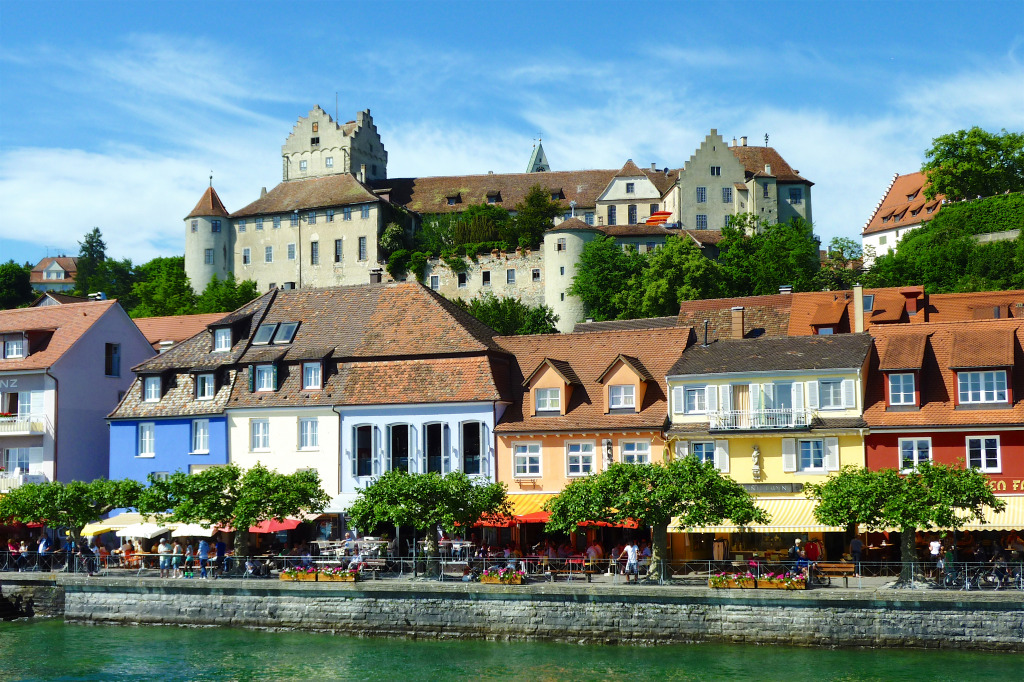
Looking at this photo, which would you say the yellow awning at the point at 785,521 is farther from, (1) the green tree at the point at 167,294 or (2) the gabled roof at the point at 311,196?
(2) the gabled roof at the point at 311,196

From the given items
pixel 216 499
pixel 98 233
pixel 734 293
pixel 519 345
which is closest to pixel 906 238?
pixel 734 293

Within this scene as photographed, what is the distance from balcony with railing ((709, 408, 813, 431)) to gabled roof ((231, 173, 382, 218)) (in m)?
70.5

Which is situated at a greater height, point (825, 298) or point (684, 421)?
point (825, 298)

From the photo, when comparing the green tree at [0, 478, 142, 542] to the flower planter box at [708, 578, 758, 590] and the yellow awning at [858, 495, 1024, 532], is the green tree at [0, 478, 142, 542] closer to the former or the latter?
the flower planter box at [708, 578, 758, 590]

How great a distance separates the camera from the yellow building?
43.7m

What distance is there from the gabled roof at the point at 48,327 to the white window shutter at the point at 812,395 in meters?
34.4

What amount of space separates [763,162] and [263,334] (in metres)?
72.3

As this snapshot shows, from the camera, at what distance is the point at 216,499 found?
44.0 m

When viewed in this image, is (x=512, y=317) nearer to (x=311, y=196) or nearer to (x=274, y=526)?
(x=311, y=196)

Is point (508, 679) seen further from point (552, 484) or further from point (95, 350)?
point (95, 350)

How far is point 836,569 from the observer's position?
37625 millimetres

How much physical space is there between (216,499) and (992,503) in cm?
2667

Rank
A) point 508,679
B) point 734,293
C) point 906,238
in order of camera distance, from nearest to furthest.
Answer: point 508,679 → point 734,293 → point 906,238

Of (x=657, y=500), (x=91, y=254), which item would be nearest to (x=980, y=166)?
(x=657, y=500)
